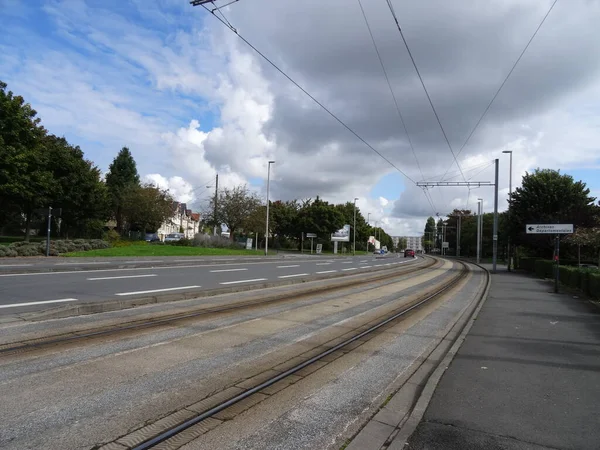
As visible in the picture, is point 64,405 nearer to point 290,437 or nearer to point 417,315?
point 290,437

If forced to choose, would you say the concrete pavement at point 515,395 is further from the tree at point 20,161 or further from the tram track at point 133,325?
the tree at point 20,161

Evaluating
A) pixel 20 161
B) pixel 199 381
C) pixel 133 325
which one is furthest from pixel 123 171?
pixel 199 381

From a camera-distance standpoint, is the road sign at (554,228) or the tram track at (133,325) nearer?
the tram track at (133,325)

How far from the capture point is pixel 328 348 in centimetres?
743

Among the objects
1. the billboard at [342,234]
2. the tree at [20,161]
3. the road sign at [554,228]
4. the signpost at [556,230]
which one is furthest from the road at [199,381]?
the billboard at [342,234]

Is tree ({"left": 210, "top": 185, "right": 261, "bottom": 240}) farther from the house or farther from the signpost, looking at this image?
the signpost

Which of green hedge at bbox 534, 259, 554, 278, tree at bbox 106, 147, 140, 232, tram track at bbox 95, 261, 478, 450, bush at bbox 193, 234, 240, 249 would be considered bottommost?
tram track at bbox 95, 261, 478, 450

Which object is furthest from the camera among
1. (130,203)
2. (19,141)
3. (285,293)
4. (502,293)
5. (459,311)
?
(130,203)

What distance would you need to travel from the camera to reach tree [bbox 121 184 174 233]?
53.4 m

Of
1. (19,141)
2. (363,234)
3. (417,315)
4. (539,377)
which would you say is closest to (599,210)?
(417,315)

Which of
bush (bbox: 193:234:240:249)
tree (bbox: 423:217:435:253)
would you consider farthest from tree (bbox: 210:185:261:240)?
tree (bbox: 423:217:435:253)

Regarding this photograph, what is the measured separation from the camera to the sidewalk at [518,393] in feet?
13.3

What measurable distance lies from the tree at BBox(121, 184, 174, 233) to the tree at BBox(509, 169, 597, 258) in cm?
3852

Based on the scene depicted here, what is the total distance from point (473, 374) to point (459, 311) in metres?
7.22
